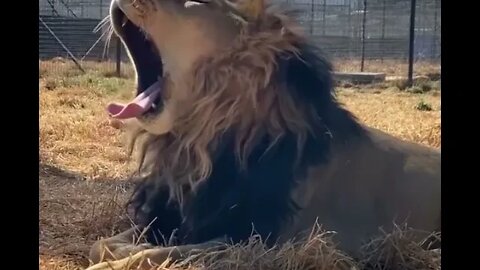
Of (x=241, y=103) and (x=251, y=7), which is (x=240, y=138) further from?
(x=251, y=7)

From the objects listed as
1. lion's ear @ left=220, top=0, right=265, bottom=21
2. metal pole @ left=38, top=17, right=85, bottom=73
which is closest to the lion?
lion's ear @ left=220, top=0, right=265, bottom=21

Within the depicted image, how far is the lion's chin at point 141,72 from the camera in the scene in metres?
2.19

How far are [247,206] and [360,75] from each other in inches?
16.0

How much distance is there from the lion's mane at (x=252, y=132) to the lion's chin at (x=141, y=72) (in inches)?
2.9

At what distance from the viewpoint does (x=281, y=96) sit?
2.22 meters

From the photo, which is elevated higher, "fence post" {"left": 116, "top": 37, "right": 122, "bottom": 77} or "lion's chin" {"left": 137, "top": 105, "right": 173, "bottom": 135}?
"fence post" {"left": 116, "top": 37, "right": 122, "bottom": 77}

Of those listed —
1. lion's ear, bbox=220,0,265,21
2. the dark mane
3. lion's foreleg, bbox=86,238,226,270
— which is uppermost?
lion's ear, bbox=220,0,265,21

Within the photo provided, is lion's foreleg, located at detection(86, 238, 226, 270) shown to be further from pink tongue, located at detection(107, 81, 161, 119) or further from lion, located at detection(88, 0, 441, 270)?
pink tongue, located at detection(107, 81, 161, 119)

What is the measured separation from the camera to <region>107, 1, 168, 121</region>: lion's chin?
219 centimetres
